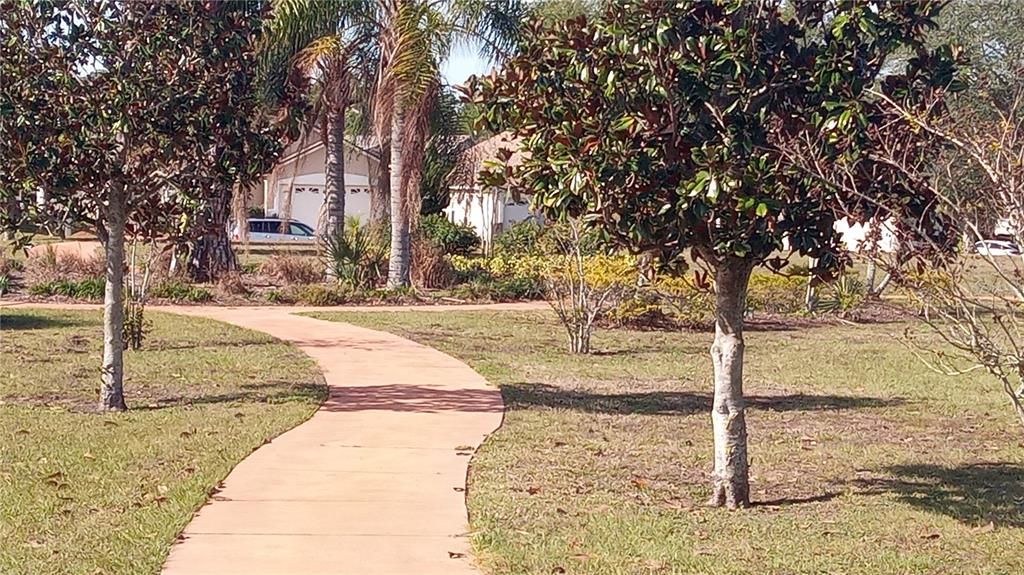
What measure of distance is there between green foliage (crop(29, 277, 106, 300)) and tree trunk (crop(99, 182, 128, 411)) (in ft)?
35.5

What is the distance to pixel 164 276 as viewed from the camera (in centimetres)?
2267

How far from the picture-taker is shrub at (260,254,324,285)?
23.6m

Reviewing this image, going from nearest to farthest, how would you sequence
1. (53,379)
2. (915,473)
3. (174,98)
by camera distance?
(915,473), (174,98), (53,379)

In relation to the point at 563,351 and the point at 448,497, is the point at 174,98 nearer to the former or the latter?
the point at 448,497

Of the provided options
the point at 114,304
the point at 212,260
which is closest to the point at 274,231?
the point at 212,260

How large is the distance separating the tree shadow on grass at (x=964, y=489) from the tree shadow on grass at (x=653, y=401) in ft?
9.20

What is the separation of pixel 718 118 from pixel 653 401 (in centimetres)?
585

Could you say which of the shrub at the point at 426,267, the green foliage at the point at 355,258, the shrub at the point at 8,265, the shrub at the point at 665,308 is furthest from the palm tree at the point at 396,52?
the shrub at the point at 8,265

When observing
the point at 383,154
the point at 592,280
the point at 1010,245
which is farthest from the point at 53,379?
the point at 383,154

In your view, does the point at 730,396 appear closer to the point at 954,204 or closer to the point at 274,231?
the point at 954,204

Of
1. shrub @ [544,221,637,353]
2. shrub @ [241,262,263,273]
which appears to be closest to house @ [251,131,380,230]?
shrub @ [241,262,263,273]

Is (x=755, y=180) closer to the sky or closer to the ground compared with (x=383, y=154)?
closer to the ground

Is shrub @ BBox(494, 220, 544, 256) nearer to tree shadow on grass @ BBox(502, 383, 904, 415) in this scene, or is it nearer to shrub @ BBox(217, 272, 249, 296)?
shrub @ BBox(217, 272, 249, 296)

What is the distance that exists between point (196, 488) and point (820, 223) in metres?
3.94
